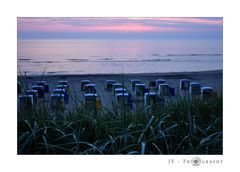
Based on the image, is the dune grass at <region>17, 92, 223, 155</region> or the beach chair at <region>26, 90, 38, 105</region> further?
the beach chair at <region>26, 90, 38, 105</region>

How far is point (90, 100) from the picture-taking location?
10.3 ft

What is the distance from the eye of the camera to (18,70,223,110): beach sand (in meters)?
3.14

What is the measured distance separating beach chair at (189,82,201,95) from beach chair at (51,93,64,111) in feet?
3.80

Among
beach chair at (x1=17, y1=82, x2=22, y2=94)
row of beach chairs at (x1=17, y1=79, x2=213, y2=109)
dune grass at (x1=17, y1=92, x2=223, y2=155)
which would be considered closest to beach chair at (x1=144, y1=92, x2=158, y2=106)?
row of beach chairs at (x1=17, y1=79, x2=213, y2=109)

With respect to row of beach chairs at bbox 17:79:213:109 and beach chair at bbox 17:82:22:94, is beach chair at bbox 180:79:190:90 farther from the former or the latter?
beach chair at bbox 17:82:22:94

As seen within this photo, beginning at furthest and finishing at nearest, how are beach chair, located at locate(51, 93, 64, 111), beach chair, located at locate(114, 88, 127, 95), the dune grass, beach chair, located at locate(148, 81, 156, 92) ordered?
beach chair, located at locate(148, 81, 156, 92)
beach chair, located at locate(114, 88, 127, 95)
beach chair, located at locate(51, 93, 64, 111)
the dune grass

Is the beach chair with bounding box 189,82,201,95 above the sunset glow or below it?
below
